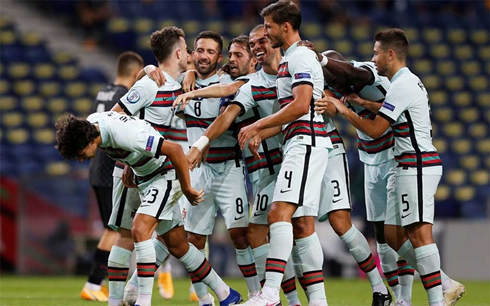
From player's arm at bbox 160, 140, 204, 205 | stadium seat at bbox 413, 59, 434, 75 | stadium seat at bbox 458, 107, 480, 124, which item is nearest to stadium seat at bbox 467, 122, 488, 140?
stadium seat at bbox 458, 107, 480, 124

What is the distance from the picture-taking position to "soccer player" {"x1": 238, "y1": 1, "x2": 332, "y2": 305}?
19.7 feet

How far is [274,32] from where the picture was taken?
20.8 feet

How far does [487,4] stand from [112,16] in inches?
371

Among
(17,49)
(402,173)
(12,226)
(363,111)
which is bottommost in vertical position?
(12,226)

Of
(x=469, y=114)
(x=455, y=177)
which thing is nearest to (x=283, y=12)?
(x=455, y=177)

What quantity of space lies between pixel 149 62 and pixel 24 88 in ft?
9.00

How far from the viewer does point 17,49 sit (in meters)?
18.4

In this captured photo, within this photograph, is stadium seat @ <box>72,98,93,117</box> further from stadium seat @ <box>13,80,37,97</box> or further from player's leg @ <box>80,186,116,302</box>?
player's leg @ <box>80,186,116,302</box>

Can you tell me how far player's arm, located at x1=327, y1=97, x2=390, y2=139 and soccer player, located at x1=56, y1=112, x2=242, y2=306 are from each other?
1.29 metres

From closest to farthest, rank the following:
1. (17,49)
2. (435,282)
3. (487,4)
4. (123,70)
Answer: (435,282), (123,70), (17,49), (487,4)

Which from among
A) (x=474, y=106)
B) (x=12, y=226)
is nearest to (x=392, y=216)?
(x=12, y=226)

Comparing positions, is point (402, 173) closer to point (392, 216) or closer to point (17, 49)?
point (392, 216)

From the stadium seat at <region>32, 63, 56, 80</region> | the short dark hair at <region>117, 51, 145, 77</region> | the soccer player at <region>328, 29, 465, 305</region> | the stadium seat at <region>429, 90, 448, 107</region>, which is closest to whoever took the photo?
the soccer player at <region>328, 29, 465, 305</region>

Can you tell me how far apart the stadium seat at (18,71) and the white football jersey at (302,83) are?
1269cm
